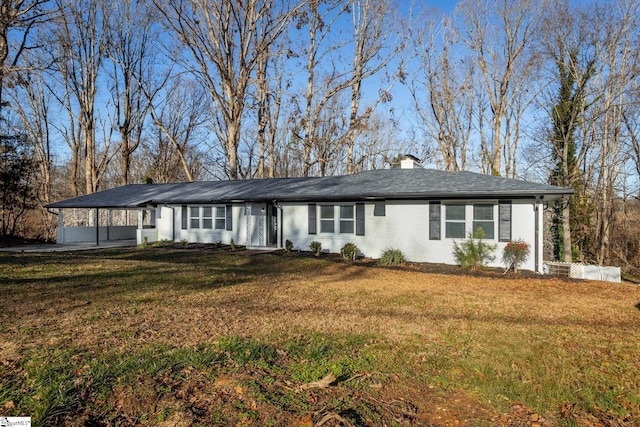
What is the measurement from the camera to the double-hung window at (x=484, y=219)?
1265 centimetres

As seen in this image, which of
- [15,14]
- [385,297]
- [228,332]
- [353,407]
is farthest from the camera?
[15,14]

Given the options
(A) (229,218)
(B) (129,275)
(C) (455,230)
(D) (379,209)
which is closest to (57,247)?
(A) (229,218)

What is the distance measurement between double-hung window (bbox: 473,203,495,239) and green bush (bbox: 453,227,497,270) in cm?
25

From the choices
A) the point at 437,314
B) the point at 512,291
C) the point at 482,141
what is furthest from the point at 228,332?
the point at 482,141

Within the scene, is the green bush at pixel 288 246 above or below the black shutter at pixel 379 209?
below

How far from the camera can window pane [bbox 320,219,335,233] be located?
15445 mm

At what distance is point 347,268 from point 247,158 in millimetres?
25019

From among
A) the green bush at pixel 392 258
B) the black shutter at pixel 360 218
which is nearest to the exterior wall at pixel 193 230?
the black shutter at pixel 360 218

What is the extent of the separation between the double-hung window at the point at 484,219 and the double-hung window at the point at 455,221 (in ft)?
1.24

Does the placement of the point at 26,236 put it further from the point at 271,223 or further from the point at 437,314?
the point at 437,314

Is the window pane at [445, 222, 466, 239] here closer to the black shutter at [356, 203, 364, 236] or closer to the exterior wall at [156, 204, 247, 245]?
the black shutter at [356, 203, 364, 236]

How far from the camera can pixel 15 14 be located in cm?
1141

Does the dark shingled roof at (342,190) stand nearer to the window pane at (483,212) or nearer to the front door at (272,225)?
the window pane at (483,212)

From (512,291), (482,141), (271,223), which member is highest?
(482,141)
